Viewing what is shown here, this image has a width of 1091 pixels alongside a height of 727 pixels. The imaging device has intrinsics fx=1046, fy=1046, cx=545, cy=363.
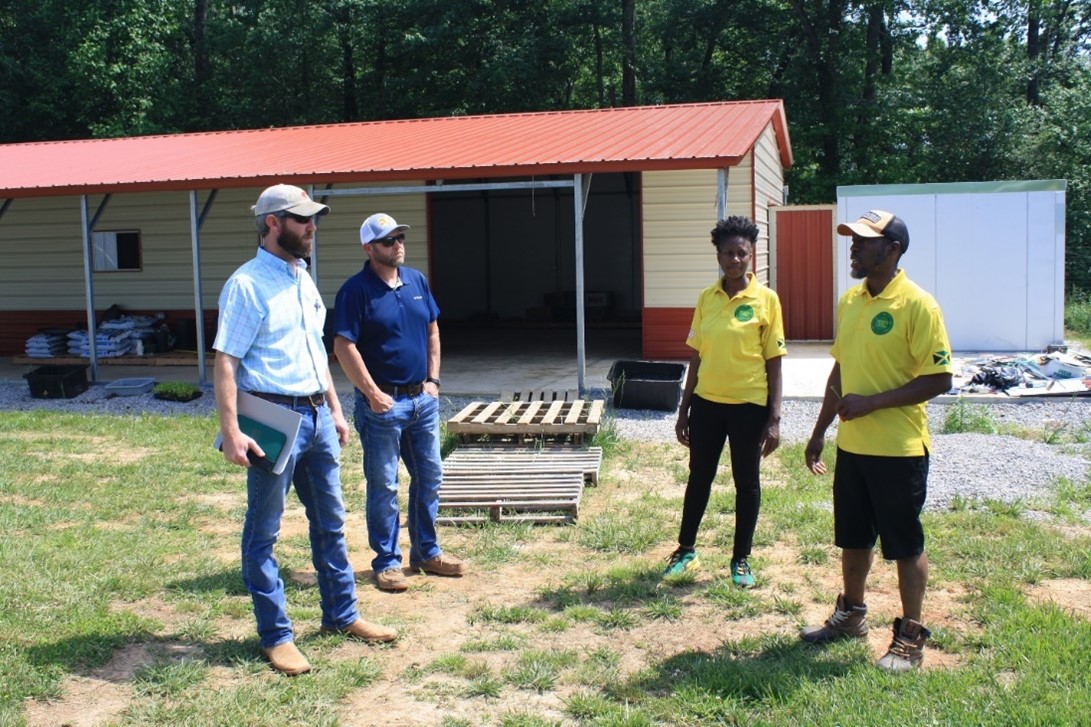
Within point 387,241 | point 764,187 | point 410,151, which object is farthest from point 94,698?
point 764,187

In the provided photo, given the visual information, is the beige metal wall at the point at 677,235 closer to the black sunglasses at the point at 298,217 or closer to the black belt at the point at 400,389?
the black belt at the point at 400,389

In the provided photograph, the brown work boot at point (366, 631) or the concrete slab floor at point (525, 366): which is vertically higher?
the concrete slab floor at point (525, 366)

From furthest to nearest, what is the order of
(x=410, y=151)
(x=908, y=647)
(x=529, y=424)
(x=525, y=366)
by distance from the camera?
(x=525, y=366) → (x=410, y=151) → (x=529, y=424) → (x=908, y=647)

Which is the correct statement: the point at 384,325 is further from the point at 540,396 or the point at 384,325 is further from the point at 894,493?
the point at 540,396

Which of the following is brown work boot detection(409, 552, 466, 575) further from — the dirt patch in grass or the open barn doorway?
the open barn doorway

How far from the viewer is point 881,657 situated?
4.03 m

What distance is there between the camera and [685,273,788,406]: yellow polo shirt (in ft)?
15.8

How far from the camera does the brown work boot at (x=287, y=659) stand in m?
4.04

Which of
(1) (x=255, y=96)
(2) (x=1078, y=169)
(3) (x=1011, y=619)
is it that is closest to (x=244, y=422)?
(3) (x=1011, y=619)

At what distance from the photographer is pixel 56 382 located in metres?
12.0

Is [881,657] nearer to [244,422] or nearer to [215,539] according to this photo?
[244,422]

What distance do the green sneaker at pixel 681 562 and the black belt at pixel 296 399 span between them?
6.51 feet

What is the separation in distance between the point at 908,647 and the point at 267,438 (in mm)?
2527

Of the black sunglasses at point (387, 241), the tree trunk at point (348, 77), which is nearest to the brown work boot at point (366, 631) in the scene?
the black sunglasses at point (387, 241)
